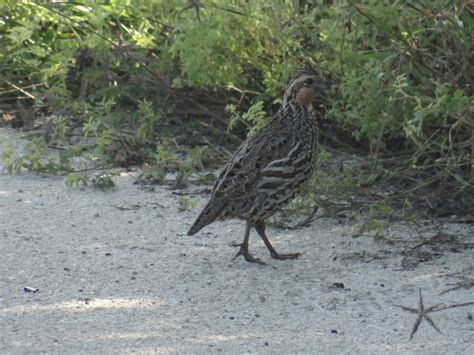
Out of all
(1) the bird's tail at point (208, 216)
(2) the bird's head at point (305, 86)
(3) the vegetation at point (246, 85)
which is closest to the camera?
(1) the bird's tail at point (208, 216)

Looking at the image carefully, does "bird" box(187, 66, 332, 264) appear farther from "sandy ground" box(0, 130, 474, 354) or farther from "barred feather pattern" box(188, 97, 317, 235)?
"sandy ground" box(0, 130, 474, 354)

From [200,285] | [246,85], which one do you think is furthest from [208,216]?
[246,85]

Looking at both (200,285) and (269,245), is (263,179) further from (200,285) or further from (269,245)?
(200,285)

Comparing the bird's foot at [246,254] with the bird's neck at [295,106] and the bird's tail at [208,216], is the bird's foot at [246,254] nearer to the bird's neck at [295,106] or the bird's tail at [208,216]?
the bird's tail at [208,216]

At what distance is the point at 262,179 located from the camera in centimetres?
690

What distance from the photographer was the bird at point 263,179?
6.87 meters

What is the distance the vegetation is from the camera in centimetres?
705

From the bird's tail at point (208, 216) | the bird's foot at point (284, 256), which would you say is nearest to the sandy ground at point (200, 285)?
the bird's foot at point (284, 256)

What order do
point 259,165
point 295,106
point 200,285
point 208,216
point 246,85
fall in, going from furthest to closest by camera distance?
point 246,85 → point 295,106 → point 259,165 → point 208,216 → point 200,285

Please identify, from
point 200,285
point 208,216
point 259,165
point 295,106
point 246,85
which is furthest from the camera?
point 246,85

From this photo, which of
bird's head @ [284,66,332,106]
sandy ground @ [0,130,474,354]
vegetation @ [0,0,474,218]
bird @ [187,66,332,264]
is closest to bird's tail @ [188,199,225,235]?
bird @ [187,66,332,264]

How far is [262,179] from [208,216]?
402 mm

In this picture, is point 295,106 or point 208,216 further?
point 295,106

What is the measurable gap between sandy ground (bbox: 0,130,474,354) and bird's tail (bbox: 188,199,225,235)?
0.68 feet
